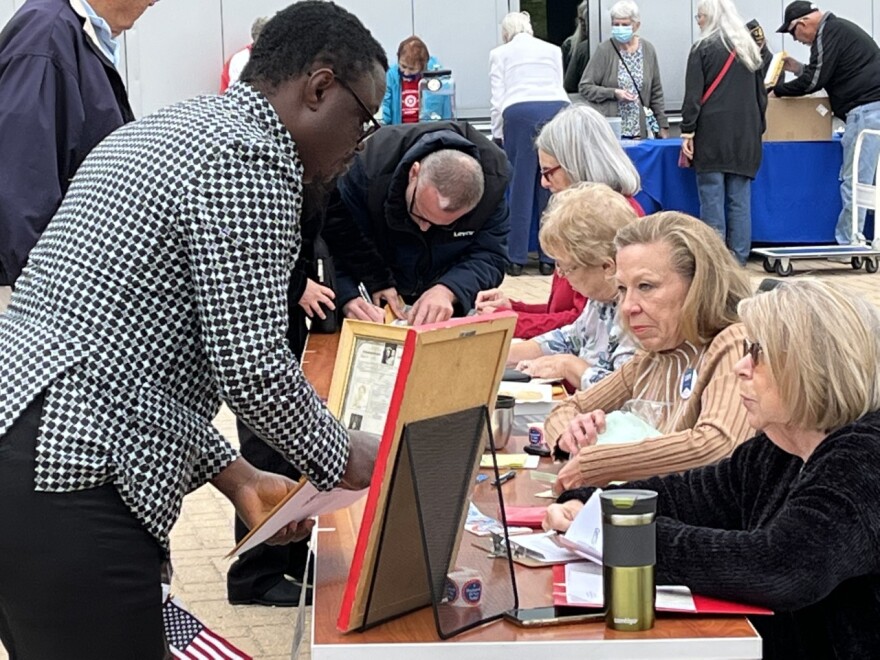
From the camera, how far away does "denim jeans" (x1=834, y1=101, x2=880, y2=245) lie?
32.6 feet

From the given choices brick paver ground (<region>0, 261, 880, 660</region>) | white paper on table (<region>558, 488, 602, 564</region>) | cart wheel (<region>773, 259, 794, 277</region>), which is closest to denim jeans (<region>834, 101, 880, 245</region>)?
cart wheel (<region>773, 259, 794, 277</region>)

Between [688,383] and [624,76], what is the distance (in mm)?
8857

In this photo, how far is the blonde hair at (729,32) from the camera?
32.1 ft

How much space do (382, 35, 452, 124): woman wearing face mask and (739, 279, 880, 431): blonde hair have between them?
31.1 ft

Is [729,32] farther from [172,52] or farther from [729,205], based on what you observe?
[172,52]

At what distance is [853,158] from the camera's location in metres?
10.0

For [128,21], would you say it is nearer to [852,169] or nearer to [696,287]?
[696,287]

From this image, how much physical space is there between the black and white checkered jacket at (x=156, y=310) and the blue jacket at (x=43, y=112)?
4.30ft

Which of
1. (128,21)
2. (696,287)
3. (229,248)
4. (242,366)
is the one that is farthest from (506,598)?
(128,21)

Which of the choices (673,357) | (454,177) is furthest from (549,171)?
(673,357)

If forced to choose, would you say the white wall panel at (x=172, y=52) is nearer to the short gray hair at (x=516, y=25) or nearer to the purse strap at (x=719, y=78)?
the short gray hair at (x=516, y=25)

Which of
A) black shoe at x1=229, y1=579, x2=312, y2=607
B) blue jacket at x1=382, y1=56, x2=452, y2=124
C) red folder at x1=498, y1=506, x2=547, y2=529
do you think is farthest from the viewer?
blue jacket at x1=382, y1=56, x2=452, y2=124

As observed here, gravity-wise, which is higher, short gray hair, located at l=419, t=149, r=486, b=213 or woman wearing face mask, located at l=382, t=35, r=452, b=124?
short gray hair, located at l=419, t=149, r=486, b=213

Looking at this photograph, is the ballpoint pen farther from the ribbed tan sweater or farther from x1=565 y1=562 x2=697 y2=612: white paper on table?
x1=565 y1=562 x2=697 y2=612: white paper on table
